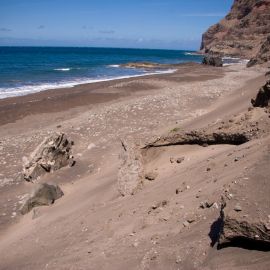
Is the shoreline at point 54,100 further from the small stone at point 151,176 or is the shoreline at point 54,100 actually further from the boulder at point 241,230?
the boulder at point 241,230

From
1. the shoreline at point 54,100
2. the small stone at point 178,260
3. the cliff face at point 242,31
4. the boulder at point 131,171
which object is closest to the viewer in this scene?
the small stone at point 178,260

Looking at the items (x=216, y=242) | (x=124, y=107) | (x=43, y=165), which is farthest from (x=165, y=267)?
(x=124, y=107)

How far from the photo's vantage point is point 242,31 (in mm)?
110062

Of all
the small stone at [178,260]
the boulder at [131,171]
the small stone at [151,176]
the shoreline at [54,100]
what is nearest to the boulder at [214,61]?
the shoreline at [54,100]

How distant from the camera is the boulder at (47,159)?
35.2 feet

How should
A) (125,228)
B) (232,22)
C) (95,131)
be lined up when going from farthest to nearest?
(232,22) < (95,131) < (125,228)

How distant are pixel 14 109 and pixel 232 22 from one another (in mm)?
125024

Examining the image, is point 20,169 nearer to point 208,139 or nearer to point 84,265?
point 208,139

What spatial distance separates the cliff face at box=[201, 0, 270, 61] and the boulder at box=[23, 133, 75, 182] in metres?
71.6

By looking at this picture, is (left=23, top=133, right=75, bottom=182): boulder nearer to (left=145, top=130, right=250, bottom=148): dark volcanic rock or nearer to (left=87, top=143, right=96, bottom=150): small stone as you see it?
(left=87, top=143, right=96, bottom=150): small stone

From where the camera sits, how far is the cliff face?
96062 mm

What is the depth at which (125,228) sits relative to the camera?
5375mm

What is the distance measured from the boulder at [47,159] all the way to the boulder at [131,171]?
339 centimetres

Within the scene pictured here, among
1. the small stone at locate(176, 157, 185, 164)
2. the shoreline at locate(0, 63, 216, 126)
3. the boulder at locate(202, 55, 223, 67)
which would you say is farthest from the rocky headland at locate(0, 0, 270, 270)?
the boulder at locate(202, 55, 223, 67)
